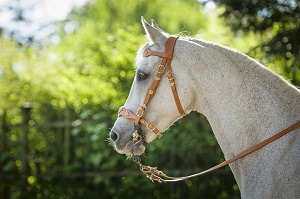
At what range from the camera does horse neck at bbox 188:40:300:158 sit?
2803 mm

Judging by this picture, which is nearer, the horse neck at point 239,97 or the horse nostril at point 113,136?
the horse neck at point 239,97

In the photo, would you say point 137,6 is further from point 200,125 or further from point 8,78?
point 200,125

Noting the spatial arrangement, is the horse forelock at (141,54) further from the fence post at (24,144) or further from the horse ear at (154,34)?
the fence post at (24,144)

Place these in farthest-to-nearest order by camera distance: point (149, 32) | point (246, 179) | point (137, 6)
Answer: point (137, 6), point (149, 32), point (246, 179)

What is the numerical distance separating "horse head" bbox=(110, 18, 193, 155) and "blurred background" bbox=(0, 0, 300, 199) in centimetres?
280

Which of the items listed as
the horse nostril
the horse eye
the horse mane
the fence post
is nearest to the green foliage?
the horse mane

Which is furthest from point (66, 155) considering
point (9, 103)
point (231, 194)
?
point (231, 194)

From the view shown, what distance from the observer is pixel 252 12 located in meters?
6.04

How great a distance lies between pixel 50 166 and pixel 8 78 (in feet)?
11.6

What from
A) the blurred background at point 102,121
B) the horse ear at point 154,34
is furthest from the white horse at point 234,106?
the blurred background at point 102,121

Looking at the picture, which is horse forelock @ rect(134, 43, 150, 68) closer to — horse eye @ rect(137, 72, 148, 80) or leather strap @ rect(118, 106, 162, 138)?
horse eye @ rect(137, 72, 148, 80)

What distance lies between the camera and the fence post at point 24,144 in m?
7.61

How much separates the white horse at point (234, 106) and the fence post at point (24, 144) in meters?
4.97

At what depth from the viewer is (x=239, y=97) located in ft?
9.47
